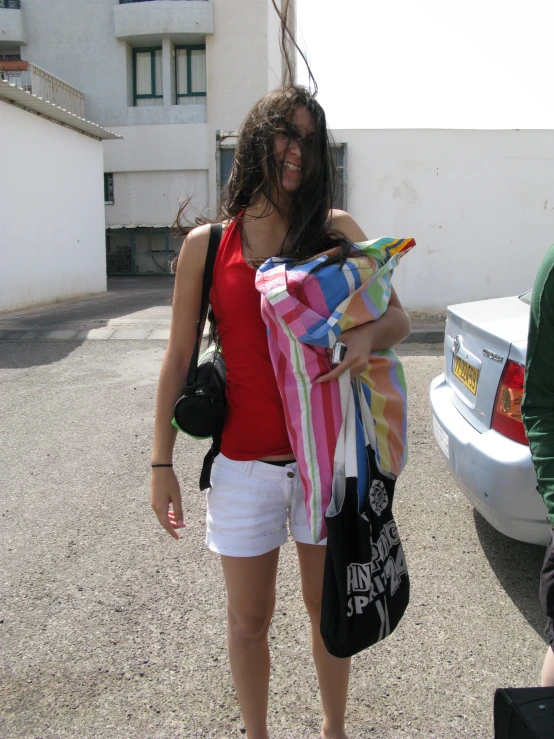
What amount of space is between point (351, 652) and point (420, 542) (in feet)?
6.30

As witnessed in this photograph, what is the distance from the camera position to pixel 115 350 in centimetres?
844

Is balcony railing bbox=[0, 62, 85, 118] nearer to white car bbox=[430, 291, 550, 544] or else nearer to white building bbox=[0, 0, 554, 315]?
white building bbox=[0, 0, 554, 315]

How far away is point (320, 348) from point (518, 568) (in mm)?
2096

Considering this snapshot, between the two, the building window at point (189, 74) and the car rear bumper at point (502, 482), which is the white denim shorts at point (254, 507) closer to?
the car rear bumper at point (502, 482)

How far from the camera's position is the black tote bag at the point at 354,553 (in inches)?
60.2

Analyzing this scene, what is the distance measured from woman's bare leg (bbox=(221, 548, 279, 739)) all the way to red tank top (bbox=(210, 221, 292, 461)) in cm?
29

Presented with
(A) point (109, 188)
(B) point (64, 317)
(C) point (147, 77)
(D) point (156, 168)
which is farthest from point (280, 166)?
(C) point (147, 77)

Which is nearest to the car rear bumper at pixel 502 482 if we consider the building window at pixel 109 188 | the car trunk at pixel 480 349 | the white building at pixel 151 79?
the car trunk at pixel 480 349

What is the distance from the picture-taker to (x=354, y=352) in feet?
5.09

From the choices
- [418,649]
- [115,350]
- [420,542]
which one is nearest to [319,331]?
[418,649]

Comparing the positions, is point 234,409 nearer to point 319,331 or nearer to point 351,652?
point 319,331

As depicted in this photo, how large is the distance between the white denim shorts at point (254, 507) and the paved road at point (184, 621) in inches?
31.7

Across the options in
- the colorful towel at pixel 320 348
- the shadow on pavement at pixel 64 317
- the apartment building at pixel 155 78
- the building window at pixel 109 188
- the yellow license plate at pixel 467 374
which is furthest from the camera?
the building window at pixel 109 188

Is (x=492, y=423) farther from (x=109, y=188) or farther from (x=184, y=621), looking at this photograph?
(x=109, y=188)
